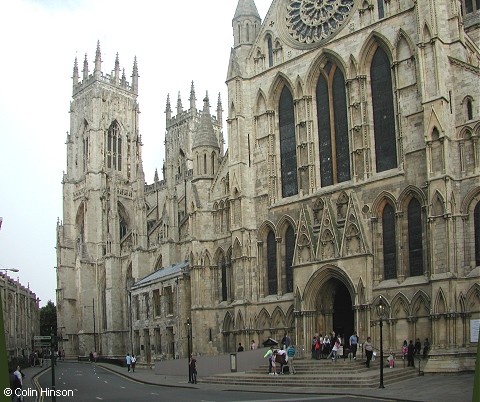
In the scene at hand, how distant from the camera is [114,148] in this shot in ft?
296

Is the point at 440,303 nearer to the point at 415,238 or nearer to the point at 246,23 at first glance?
the point at 415,238

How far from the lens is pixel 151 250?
72.4 m

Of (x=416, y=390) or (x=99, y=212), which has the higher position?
(x=99, y=212)

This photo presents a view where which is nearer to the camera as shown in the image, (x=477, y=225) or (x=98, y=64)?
(x=477, y=225)

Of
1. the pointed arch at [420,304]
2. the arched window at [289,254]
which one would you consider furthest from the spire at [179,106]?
the pointed arch at [420,304]

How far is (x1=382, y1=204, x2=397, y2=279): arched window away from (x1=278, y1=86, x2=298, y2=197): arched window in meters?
6.28

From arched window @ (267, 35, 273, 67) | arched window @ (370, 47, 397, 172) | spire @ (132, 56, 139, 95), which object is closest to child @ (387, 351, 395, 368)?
arched window @ (370, 47, 397, 172)

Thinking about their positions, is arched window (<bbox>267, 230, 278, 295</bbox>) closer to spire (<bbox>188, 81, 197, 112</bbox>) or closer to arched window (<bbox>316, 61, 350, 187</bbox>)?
arched window (<bbox>316, 61, 350, 187</bbox>)

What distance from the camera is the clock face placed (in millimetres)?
36000

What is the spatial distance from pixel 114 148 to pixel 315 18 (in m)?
57.2

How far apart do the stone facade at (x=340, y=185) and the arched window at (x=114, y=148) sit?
43.5m

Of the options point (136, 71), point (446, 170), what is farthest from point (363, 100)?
point (136, 71)

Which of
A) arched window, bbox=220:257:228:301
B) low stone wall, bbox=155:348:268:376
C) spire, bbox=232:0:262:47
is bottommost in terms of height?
low stone wall, bbox=155:348:268:376

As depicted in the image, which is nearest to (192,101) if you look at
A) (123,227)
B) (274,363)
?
(123,227)
